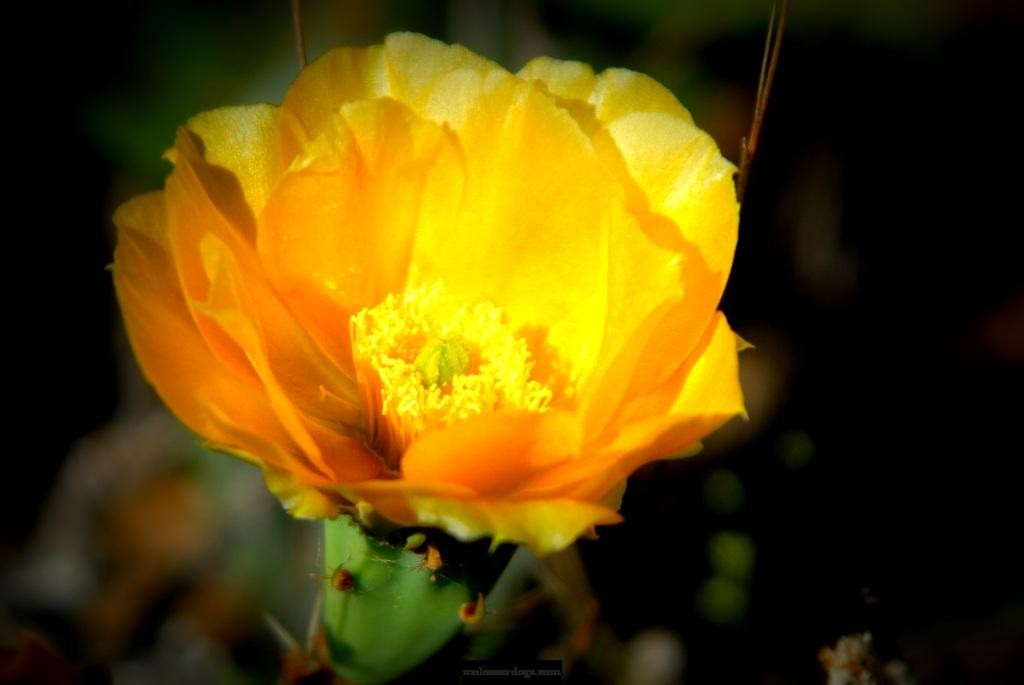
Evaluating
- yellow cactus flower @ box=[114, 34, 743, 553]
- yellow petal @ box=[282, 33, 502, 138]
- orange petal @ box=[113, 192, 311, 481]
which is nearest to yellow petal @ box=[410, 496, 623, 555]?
yellow cactus flower @ box=[114, 34, 743, 553]

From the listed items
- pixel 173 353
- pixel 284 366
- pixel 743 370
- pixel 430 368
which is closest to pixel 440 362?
pixel 430 368

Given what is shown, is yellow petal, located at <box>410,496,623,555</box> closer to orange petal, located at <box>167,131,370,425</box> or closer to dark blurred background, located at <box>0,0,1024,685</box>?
orange petal, located at <box>167,131,370,425</box>

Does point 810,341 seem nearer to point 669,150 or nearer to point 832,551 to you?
point 832,551

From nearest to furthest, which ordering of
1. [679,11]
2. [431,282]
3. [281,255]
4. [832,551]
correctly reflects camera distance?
[281,255] → [431,282] → [832,551] → [679,11]

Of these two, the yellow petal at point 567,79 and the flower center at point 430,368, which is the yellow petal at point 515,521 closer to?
the flower center at point 430,368

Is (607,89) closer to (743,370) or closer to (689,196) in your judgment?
(689,196)

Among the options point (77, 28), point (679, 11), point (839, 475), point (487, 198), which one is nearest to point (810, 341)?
point (839, 475)
